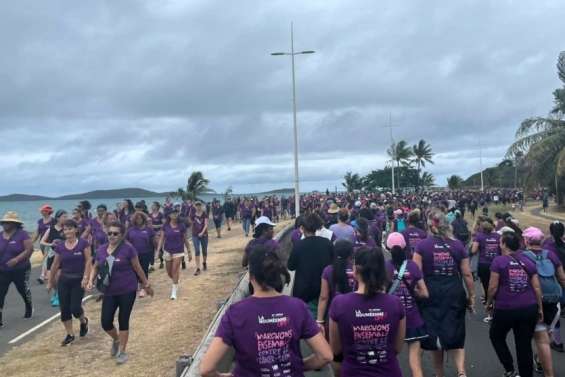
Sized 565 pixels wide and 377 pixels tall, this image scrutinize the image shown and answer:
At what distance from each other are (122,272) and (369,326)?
13.6ft

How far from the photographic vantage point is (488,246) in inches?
320

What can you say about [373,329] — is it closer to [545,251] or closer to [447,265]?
[447,265]

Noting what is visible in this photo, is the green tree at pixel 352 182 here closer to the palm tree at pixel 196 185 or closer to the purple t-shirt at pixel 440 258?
the palm tree at pixel 196 185

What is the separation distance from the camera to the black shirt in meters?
5.94

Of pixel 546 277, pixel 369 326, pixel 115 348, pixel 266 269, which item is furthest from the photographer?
pixel 115 348

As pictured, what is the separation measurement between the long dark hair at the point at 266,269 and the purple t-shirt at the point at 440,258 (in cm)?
267

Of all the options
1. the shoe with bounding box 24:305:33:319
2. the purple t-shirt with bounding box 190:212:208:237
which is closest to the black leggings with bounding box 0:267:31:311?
the shoe with bounding box 24:305:33:319

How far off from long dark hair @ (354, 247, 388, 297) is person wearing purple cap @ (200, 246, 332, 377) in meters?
0.57

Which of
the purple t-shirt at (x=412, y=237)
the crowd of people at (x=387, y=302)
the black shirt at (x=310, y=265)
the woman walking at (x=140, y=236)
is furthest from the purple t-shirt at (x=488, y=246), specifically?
the woman walking at (x=140, y=236)

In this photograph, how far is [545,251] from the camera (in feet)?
19.9

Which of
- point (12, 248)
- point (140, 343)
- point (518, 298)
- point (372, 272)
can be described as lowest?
point (140, 343)

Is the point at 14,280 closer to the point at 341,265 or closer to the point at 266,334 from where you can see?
the point at 341,265

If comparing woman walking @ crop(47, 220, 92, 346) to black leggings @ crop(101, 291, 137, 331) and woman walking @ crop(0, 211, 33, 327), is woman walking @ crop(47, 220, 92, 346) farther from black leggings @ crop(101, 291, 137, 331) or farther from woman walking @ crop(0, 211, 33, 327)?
woman walking @ crop(0, 211, 33, 327)

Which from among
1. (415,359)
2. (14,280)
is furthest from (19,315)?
(415,359)
